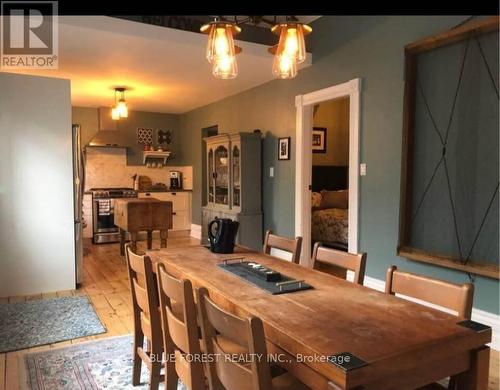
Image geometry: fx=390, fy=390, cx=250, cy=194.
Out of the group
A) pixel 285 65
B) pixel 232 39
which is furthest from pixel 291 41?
pixel 232 39

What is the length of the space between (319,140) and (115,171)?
3.95 m

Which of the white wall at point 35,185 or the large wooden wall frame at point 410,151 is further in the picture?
the white wall at point 35,185

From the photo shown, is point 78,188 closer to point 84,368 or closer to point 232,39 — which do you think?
point 84,368

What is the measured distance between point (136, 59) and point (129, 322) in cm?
272

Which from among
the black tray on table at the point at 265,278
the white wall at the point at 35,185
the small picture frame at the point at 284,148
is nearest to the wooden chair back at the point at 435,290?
the black tray on table at the point at 265,278

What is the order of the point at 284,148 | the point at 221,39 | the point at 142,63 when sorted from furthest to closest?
1. the point at 284,148
2. the point at 142,63
3. the point at 221,39

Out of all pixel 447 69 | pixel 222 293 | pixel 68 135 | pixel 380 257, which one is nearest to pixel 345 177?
pixel 380 257

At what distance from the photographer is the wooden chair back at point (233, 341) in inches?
43.1

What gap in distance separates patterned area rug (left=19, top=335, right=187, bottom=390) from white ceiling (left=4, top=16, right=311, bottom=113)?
2580mm

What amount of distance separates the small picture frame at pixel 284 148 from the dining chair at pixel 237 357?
3.61 m

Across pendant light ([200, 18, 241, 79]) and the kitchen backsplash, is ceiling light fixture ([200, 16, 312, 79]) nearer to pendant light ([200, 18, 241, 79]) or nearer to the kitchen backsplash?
pendant light ([200, 18, 241, 79])

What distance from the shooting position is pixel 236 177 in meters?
5.38

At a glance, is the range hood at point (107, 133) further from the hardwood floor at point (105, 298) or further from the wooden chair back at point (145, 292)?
the wooden chair back at point (145, 292)

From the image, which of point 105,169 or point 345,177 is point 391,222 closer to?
point 345,177
